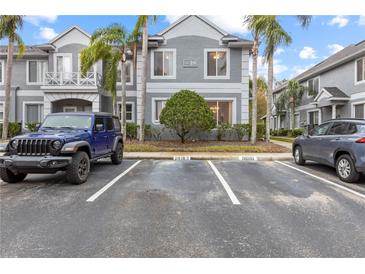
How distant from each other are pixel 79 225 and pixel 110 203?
1.09 meters

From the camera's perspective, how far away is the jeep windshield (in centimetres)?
752

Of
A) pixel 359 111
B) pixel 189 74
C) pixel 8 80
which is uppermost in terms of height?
pixel 189 74

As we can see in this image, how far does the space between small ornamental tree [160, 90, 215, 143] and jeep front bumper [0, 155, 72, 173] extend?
813 cm

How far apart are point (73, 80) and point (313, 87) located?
21106 millimetres

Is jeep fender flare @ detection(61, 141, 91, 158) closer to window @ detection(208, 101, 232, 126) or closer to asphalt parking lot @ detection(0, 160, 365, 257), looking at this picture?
asphalt parking lot @ detection(0, 160, 365, 257)

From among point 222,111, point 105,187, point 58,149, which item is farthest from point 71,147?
point 222,111

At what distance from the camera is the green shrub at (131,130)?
55.0 ft

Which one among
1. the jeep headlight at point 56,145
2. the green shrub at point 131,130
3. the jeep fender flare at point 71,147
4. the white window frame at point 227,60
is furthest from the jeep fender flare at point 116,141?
the white window frame at point 227,60

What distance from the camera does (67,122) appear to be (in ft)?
25.2

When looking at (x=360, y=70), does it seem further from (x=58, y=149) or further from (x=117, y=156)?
(x=58, y=149)

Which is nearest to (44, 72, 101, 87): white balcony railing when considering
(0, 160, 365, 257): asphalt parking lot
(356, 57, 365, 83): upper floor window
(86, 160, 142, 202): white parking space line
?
(86, 160, 142, 202): white parking space line

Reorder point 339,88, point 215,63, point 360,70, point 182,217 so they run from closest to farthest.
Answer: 1. point 182,217
2. point 360,70
3. point 215,63
4. point 339,88

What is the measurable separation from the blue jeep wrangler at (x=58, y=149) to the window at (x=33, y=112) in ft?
44.2

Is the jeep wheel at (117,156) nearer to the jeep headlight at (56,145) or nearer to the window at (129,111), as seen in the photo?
the jeep headlight at (56,145)
